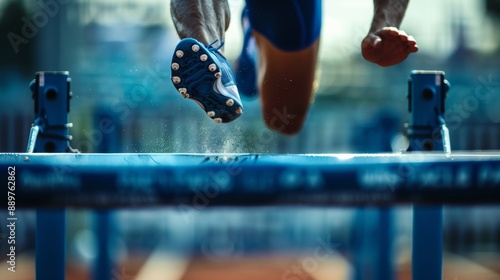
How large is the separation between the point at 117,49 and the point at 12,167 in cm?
797

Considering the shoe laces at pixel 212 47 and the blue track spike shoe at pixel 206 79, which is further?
the shoe laces at pixel 212 47

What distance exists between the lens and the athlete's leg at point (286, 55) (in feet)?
9.16

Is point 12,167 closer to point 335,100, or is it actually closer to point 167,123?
point 167,123

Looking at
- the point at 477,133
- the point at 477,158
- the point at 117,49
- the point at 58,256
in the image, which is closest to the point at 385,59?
the point at 477,158

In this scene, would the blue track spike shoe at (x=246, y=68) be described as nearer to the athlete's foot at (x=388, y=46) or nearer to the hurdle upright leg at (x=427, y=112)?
the hurdle upright leg at (x=427, y=112)

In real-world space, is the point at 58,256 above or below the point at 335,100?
below

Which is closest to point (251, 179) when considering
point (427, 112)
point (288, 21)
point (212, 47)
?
point (212, 47)

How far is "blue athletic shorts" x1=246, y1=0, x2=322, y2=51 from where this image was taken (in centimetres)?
276

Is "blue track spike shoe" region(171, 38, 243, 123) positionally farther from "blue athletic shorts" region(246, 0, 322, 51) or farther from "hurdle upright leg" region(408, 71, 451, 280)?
"blue athletic shorts" region(246, 0, 322, 51)

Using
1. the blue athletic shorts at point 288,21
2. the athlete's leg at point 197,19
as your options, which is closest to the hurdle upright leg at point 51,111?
the athlete's leg at point 197,19

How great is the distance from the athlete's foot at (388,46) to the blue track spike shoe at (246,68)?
3.93 ft

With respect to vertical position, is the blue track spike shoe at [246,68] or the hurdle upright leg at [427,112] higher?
the blue track spike shoe at [246,68]

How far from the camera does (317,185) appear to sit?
1558 millimetres

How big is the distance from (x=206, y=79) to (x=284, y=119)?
45.2 inches
